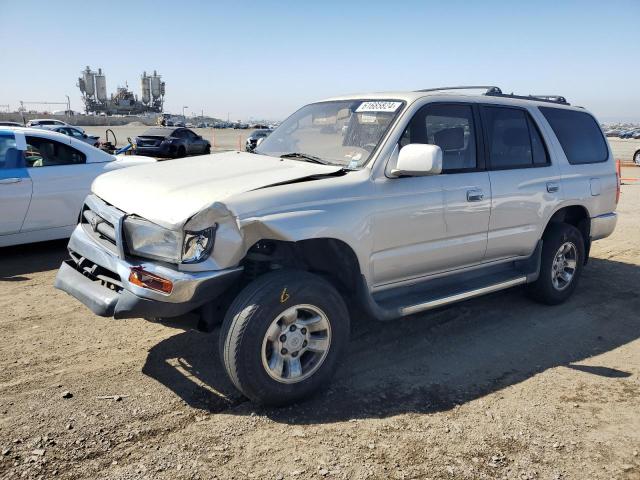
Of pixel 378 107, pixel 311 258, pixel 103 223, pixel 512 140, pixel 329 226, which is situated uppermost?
pixel 378 107

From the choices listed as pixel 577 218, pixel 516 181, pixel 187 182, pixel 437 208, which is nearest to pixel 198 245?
pixel 187 182

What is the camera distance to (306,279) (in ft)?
11.3

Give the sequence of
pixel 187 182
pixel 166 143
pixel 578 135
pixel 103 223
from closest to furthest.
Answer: pixel 187 182 → pixel 103 223 → pixel 578 135 → pixel 166 143

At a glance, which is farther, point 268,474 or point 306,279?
point 306,279

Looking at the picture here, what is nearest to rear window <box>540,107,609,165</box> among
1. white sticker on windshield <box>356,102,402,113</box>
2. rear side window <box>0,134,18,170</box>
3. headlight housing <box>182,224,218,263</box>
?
white sticker on windshield <box>356,102,402,113</box>

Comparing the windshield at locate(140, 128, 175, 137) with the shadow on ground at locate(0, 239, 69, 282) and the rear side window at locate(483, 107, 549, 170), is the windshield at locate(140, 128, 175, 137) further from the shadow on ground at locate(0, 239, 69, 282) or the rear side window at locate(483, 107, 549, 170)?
the rear side window at locate(483, 107, 549, 170)

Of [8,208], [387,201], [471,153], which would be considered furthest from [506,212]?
[8,208]

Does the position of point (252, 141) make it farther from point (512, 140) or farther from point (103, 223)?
point (103, 223)

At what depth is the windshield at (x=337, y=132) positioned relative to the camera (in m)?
4.11

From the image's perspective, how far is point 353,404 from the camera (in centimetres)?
355

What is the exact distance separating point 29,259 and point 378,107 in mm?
4918

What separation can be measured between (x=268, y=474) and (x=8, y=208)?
16.8 feet

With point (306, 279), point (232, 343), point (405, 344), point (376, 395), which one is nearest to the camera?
point (232, 343)

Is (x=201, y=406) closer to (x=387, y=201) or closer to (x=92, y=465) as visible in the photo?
(x=92, y=465)
